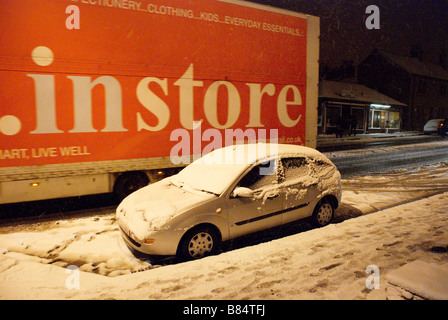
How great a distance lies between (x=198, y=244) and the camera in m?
4.60

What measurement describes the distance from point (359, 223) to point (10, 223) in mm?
6482

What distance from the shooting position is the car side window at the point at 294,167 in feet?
18.5

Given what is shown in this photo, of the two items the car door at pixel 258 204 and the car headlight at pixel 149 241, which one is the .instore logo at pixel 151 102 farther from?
the car headlight at pixel 149 241

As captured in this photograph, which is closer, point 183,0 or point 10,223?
point 10,223

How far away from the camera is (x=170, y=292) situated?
3420mm

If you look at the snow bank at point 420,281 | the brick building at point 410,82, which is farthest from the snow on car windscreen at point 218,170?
the brick building at point 410,82

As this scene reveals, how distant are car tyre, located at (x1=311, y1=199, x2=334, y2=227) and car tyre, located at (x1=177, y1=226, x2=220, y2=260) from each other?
212 centimetres

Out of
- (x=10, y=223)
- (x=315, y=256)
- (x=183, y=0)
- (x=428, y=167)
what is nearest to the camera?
(x=315, y=256)

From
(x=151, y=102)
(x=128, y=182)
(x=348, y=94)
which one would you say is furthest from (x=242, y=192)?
(x=348, y=94)

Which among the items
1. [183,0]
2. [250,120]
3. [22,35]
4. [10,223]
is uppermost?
[183,0]

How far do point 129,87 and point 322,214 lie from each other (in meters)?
4.53

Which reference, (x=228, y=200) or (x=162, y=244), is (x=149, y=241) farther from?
(x=228, y=200)
